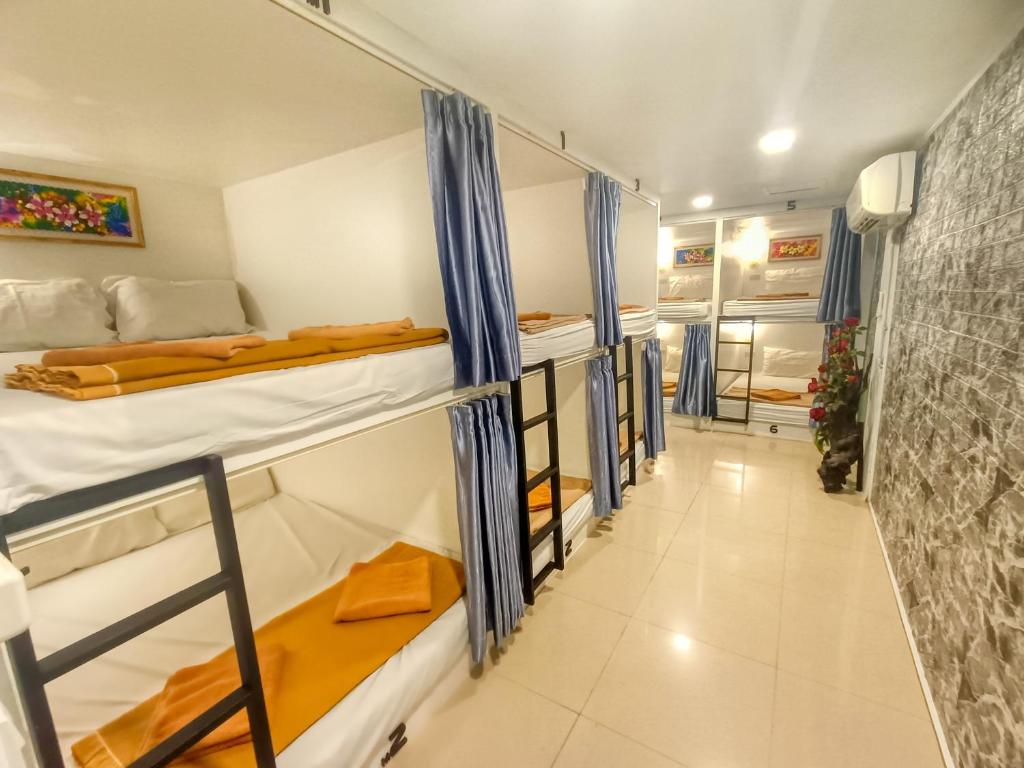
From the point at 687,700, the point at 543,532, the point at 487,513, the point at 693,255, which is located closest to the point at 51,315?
the point at 487,513

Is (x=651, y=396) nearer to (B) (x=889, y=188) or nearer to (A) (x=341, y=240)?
(B) (x=889, y=188)

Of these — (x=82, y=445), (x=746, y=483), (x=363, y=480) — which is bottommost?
(x=746, y=483)

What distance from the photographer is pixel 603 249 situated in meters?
2.88

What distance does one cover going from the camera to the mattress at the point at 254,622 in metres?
1.43

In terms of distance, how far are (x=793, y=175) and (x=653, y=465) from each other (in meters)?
2.78

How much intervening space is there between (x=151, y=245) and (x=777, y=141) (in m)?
3.88

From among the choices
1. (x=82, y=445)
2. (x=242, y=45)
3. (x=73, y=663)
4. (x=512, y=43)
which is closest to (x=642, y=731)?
(x=73, y=663)

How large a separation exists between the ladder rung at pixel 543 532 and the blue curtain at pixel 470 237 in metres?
0.95

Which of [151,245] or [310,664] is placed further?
[151,245]

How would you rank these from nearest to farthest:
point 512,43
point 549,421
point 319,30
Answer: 1. point 319,30
2. point 512,43
3. point 549,421

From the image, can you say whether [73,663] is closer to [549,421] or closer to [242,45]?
[242,45]

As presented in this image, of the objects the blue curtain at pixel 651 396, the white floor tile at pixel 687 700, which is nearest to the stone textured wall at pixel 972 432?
→ the white floor tile at pixel 687 700

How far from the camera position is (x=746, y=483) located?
3.75m

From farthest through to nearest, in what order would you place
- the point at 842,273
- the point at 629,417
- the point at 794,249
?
the point at 794,249 → the point at 842,273 → the point at 629,417
